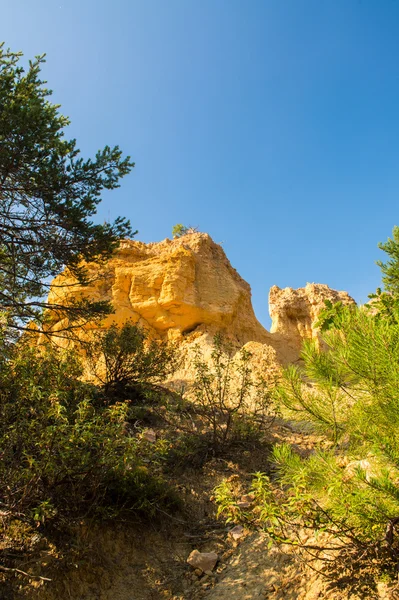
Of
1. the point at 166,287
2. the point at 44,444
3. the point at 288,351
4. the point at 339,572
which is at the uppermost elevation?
the point at 166,287

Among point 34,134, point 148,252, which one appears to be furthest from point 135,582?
point 148,252

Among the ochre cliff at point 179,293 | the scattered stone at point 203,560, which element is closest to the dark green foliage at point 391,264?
the ochre cliff at point 179,293

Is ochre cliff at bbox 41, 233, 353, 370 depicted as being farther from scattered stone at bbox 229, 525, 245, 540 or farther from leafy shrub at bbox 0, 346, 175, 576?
leafy shrub at bbox 0, 346, 175, 576

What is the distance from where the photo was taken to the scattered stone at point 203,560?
505 centimetres

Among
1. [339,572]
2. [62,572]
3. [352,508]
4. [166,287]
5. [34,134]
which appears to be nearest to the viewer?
[352,508]

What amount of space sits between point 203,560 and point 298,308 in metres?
17.9

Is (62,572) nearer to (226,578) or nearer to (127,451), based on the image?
(127,451)

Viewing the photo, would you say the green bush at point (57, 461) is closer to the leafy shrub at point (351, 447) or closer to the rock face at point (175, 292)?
the leafy shrub at point (351, 447)

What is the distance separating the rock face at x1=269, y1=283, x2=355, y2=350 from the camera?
2108 centimetres

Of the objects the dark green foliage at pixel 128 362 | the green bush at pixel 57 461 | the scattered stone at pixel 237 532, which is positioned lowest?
the scattered stone at pixel 237 532

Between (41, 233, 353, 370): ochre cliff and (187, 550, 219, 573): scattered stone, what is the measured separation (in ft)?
25.9

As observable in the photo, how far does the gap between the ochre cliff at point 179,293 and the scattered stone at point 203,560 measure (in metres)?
7.90

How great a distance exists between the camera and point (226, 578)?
4816 mm

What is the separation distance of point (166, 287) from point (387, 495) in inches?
476
